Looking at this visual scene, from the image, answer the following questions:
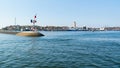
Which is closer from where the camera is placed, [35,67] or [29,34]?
[35,67]

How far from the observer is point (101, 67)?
62.1 ft

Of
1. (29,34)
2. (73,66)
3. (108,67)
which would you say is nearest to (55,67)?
(73,66)

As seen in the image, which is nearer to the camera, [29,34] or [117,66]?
[117,66]

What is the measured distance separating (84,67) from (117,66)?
350 centimetres

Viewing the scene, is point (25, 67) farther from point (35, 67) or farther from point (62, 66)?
point (62, 66)

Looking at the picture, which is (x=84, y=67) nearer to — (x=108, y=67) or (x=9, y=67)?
(x=108, y=67)

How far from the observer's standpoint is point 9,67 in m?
18.6

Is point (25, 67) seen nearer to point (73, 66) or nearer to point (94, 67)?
point (73, 66)

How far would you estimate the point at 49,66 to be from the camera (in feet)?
62.3

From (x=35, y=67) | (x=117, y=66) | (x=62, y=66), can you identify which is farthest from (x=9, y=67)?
(x=117, y=66)

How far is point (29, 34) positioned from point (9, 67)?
7068 cm

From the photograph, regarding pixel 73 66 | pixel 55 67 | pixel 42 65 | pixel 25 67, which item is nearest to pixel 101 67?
pixel 73 66

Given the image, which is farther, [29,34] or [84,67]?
[29,34]

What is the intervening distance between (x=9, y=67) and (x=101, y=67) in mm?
9188
